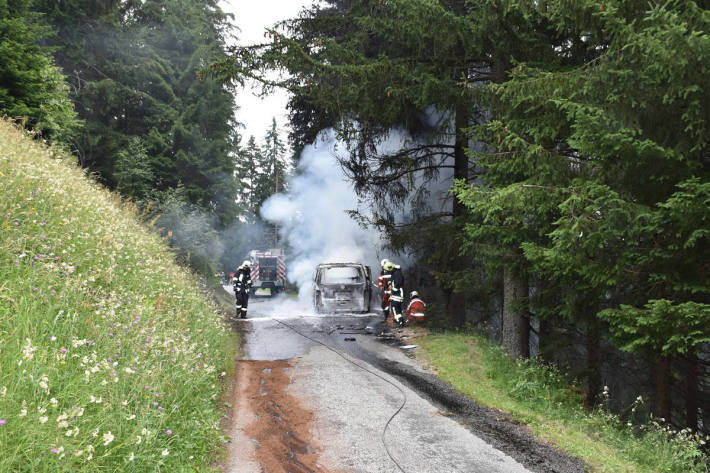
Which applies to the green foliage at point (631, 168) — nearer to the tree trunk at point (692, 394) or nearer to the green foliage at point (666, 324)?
the green foliage at point (666, 324)

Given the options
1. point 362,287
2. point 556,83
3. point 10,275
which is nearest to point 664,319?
point 556,83

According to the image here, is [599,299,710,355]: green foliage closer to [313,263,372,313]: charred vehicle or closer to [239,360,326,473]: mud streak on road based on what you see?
[239,360,326,473]: mud streak on road

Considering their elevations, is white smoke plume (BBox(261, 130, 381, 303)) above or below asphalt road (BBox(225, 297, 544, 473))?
above

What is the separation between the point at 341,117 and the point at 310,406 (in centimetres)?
709

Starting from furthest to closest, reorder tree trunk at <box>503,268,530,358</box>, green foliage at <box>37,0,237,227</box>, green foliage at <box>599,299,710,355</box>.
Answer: green foliage at <box>37,0,237,227</box> < tree trunk at <box>503,268,530,358</box> < green foliage at <box>599,299,710,355</box>

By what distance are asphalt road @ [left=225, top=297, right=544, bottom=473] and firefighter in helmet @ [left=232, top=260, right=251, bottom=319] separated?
4994mm

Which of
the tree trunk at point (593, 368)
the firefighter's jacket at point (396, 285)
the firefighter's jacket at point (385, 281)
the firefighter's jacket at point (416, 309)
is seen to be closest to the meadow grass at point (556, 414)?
the firefighter's jacket at point (416, 309)

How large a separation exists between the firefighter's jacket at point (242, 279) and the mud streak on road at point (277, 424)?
6645mm

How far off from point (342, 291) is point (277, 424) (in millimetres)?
10297

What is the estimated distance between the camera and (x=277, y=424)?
584 cm

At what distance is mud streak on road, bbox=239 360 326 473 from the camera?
15.7 feet

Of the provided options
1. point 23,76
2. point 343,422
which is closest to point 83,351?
point 343,422

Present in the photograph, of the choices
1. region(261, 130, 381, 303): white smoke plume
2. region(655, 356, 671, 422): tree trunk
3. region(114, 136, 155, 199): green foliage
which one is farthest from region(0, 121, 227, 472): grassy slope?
region(261, 130, 381, 303): white smoke plume

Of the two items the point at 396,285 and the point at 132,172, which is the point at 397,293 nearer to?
the point at 396,285
